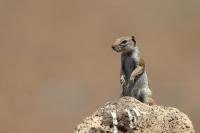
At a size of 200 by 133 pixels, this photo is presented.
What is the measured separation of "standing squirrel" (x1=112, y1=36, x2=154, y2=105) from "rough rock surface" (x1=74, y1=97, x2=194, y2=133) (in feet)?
3.57

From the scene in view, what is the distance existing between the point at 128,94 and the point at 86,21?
29401 millimetres

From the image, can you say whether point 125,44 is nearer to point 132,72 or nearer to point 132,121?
point 132,72

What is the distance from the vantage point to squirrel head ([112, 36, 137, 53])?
11.3 metres

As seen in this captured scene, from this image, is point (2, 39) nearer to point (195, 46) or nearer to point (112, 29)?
point (112, 29)

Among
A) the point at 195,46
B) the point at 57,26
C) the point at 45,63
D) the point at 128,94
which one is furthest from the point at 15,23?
the point at 128,94

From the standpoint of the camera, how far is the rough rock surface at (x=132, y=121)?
997 centimetres

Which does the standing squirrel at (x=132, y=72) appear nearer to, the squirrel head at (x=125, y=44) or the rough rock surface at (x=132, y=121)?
the squirrel head at (x=125, y=44)

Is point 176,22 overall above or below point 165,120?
above

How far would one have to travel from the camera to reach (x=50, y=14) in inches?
1629

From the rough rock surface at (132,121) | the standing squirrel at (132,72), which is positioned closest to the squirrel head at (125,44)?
the standing squirrel at (132,72)

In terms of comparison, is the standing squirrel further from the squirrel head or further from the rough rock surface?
the rough rock surface

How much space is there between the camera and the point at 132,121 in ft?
32.8

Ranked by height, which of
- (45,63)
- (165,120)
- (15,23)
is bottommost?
(165,120)

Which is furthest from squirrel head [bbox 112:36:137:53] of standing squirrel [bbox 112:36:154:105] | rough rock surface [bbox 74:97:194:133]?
rough rock surface [bbox 74:97:194:133]
